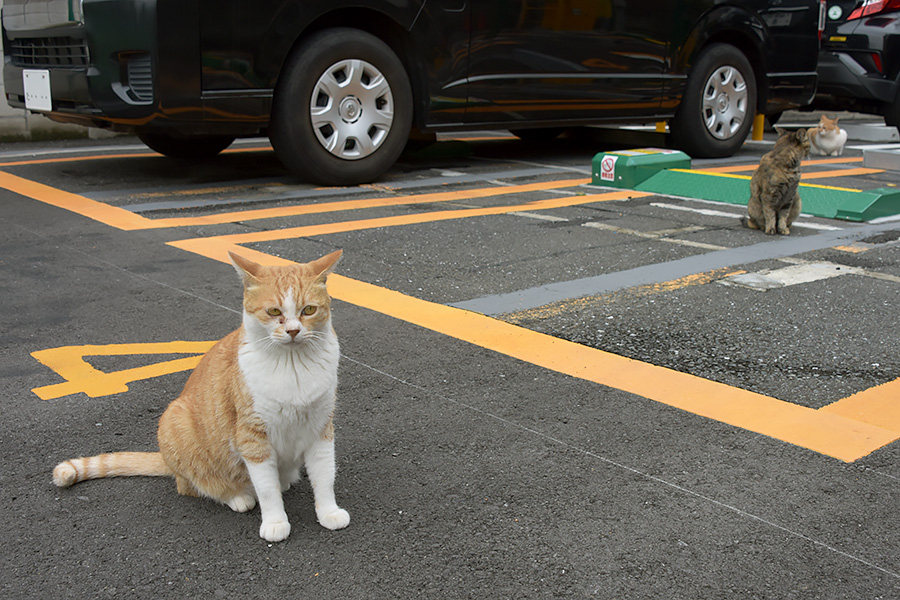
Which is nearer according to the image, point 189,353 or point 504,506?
point 504,506

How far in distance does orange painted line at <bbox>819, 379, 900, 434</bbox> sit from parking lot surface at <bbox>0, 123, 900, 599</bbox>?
15mm

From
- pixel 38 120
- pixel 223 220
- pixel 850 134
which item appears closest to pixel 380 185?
pixel 223 220

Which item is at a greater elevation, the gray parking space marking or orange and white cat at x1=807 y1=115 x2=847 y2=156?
orange and white cat at x1=807 y1=115 x2=847 y2=156

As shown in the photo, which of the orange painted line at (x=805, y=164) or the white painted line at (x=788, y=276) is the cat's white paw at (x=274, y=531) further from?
the orange painted line at (x=805, y=164)

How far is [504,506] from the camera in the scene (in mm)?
2486

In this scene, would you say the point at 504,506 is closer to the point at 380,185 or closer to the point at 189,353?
the point at 189,353

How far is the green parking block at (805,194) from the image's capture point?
20.8 feet

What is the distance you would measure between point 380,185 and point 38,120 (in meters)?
4.86

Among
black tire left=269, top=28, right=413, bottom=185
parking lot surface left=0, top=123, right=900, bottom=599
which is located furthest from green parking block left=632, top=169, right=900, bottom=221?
black tire left=269, top=28, right=413, bottom=185

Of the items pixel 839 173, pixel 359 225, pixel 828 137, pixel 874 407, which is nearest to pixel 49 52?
pixel 359 225

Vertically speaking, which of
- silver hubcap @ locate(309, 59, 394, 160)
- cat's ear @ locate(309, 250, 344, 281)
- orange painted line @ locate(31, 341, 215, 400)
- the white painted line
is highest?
silver hubcap @ locate(309, 59, 394, 160)

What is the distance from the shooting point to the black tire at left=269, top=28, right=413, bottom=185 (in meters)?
6.56

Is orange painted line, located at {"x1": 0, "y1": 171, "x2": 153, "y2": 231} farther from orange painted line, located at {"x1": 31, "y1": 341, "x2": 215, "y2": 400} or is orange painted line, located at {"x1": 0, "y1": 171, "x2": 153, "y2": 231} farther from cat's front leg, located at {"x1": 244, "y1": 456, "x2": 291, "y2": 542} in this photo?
cat's front leg, located at {"x1": 244, "y1": 456, "x2": 291, "y2": 542}

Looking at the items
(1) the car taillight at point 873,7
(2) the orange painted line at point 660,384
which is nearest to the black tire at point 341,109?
(2) the orange painted line at point 660,384
